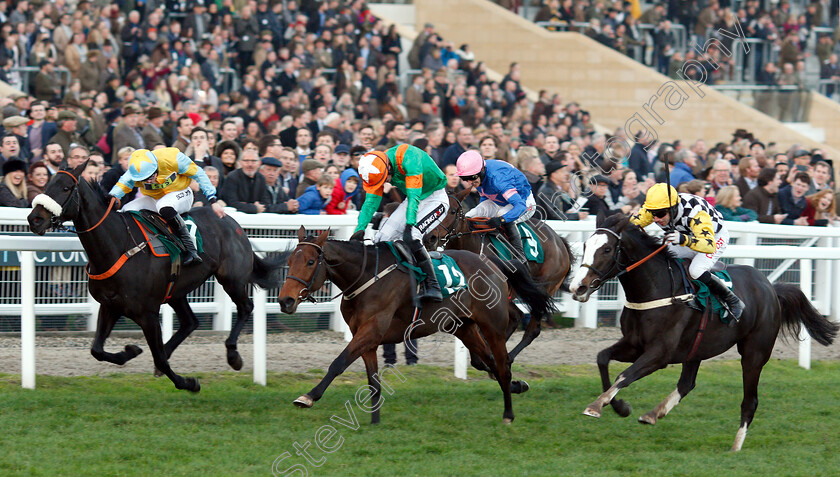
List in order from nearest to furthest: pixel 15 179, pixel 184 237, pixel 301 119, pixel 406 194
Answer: pixel 406 194
pixel 184 237
pixel 15 179
pixel 301 119

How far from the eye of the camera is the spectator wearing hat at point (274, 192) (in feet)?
28.8

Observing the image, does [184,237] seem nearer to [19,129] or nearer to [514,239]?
[514,239]

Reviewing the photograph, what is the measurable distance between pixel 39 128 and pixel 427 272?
4.94m

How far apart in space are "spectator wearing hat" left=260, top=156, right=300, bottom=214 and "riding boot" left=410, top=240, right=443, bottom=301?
2468 millimetres

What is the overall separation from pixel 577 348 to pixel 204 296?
122 inches

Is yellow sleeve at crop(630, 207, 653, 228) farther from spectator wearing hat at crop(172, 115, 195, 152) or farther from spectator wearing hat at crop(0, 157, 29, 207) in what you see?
spectator wearing hat at crop(172, 115, 195, 152)

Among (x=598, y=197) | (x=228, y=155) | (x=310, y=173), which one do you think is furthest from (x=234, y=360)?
(x=598, y=197)

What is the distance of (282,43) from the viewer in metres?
15.4

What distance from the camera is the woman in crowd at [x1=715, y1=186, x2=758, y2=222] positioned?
415 inches

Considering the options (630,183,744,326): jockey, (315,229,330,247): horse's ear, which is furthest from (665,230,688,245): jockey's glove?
(315,229,330,247): horse's ear

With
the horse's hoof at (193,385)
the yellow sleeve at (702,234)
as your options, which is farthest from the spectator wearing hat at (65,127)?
the yellow sleeve at (702,234)

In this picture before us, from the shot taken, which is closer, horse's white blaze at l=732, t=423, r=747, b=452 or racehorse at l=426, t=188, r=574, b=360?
horse's white blaze at l=732, t=423, r=747, b=452

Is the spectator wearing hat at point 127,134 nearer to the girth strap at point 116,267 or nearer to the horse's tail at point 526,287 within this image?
the girth strap at point 116,267

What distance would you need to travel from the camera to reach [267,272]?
7.41 metres
